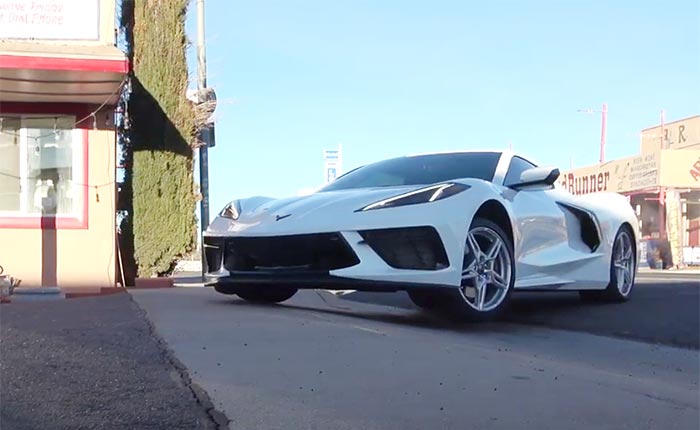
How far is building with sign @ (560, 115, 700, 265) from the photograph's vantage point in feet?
103

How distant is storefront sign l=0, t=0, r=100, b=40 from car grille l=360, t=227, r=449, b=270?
5.41 metres

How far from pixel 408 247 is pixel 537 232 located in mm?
1514

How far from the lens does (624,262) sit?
25.8 feet

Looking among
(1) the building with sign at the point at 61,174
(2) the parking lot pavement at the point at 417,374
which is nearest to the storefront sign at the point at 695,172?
(1) the building with sign at the point at 61,174

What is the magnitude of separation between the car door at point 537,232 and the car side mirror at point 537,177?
0.05 m

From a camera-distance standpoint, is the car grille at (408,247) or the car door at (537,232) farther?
the car door at (537,232)

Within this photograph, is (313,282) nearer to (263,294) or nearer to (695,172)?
(263,294)

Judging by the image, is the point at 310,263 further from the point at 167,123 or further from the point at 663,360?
the point at 167,123

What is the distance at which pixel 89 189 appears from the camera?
969cm

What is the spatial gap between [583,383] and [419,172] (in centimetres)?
275

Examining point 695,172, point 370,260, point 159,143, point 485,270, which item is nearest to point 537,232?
point 485,270

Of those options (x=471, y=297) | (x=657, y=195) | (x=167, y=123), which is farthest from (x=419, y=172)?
(x=657, y=195)

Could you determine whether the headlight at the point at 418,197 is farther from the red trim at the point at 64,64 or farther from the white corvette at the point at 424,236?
the red trim at the point at 64,64

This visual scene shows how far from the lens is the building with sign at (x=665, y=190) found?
31.5m
